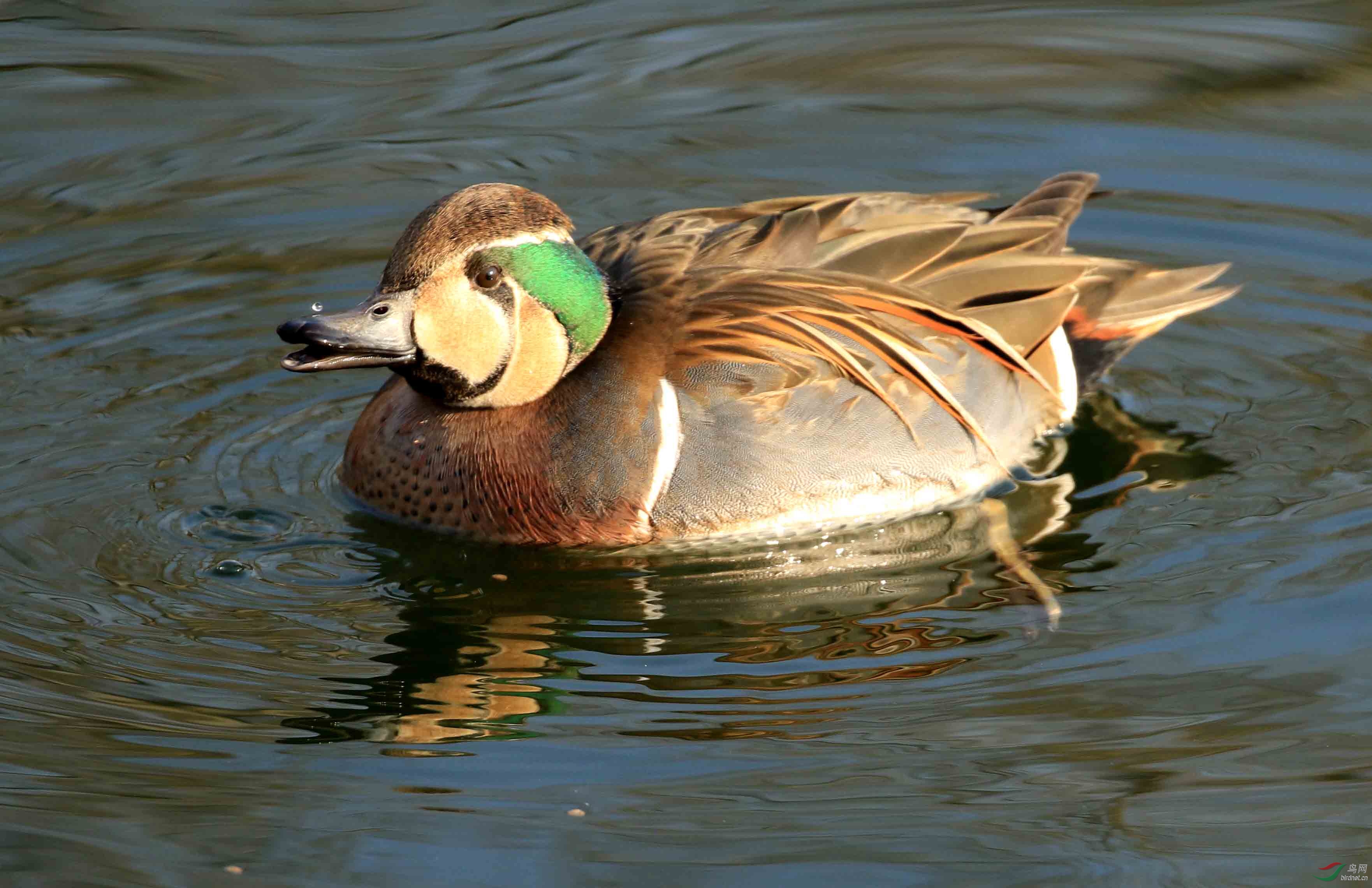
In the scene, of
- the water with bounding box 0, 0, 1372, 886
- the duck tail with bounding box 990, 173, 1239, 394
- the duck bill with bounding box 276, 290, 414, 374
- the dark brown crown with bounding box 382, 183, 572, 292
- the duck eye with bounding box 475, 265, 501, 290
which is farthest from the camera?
the duck tail with bounding box 990, 173, 1239, 394

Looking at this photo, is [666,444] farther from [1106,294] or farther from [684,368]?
[1106,294]

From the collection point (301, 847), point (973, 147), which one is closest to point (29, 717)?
point (301, 847)

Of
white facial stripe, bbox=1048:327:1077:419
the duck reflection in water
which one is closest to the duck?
the duck reflection in water

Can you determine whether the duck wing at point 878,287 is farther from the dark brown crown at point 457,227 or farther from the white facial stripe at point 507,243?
the dark brown crown at point 457,227

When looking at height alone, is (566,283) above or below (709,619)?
above

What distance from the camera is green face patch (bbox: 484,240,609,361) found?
6281 millimetres

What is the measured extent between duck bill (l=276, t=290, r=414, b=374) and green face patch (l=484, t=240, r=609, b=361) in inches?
14.2

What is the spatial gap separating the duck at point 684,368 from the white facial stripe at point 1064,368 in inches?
10.1

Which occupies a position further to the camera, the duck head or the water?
the duck head

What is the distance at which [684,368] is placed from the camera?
20.8ft

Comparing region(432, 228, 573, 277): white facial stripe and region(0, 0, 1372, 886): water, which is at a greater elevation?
region(432, 228, 573, 277): white facial stripe

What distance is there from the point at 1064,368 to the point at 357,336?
9.17 feet

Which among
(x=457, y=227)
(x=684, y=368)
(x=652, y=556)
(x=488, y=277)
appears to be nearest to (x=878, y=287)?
(x=684, y=368)

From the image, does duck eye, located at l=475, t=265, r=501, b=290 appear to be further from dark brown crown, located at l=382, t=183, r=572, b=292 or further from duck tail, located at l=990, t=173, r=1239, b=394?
duck tail, located at l=990, t=173, r=1239, b=394
